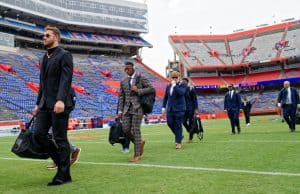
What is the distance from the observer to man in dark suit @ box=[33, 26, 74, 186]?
582 cm

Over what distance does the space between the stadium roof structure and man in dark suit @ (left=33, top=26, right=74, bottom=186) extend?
2540 inches

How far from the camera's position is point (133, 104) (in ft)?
27.7

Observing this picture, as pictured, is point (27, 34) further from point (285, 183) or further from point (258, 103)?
point (285, 183)

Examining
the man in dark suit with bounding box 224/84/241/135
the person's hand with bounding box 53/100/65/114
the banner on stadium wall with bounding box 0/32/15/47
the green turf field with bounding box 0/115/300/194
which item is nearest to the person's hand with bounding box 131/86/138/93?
the green turf field with bounding box 0/115/300/194

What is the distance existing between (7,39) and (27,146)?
154 feet

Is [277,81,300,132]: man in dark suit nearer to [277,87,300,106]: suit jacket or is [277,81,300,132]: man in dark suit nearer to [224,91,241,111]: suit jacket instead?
[277,87,300,106]: suit jacket

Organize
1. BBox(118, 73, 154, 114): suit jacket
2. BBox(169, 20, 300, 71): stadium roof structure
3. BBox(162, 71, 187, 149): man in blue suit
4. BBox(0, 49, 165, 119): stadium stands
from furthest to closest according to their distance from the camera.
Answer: BBox(169, 20, 300, 71): stadium roof structure
BBox(0, 49, 165, 119): stadium stands
BBox(162, 71, 187, 149): man in blue suit
BBox(118, 73, 154, 114): suit jacket

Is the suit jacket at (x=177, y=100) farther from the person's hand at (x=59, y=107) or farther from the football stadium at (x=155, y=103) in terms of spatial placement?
the person's hand at (x=59, y=107)

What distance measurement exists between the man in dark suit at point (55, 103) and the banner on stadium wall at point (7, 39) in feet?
151

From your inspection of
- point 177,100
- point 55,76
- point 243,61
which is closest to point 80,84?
point 243,61

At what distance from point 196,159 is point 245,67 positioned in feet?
217

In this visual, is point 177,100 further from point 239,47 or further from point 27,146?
point 239,47

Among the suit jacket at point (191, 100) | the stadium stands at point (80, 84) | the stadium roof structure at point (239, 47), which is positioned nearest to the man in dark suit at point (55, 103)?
the suit jacket at point (191, 100)

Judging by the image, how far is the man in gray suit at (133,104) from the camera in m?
8.40
